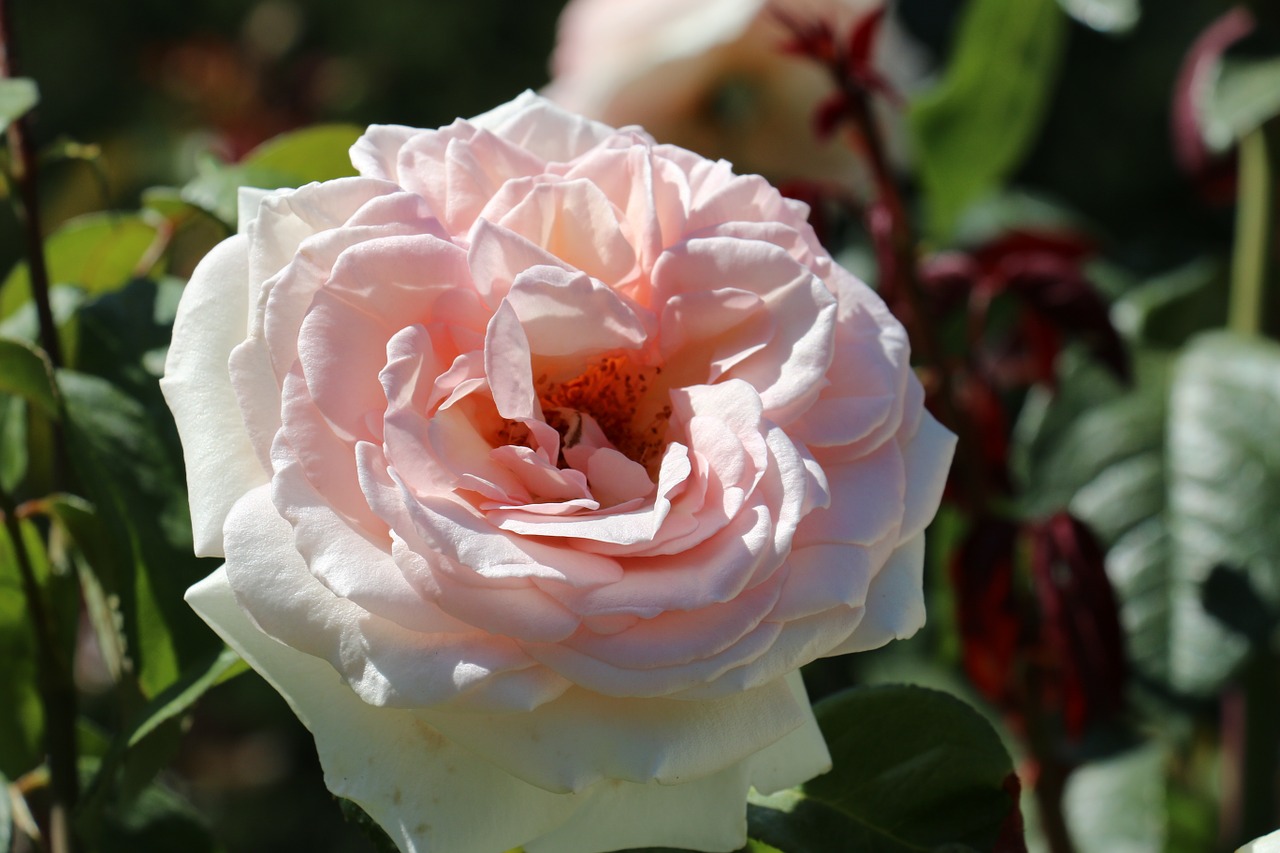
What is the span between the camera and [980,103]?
3.06ft

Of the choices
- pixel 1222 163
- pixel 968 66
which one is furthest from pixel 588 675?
pixel 1222 163

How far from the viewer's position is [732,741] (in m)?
0.38

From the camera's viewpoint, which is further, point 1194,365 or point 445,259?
point 1194,365

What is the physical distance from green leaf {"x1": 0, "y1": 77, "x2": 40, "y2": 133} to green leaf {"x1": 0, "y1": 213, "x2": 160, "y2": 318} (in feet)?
0.46

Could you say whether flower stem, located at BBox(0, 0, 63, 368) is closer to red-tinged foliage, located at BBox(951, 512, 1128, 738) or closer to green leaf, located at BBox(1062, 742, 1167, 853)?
red-tinged foliage, located at BBox(951, 512, 1128, 738)

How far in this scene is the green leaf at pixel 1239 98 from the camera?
0.79 metres

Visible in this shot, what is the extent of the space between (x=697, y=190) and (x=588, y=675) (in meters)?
0.18

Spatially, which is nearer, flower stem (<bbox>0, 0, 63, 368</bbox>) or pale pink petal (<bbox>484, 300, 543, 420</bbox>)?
pale pink petal (<bbox>484, 300, 543, 420</bbox>)

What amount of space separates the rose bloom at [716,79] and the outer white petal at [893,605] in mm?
631

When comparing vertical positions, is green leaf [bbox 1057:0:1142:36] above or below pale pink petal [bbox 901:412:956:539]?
above

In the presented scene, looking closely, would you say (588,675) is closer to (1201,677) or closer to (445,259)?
(445,259)

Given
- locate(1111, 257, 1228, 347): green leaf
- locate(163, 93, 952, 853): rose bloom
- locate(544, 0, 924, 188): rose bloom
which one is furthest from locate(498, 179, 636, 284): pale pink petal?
locate(1111, 257, 1228, 347): green leaf

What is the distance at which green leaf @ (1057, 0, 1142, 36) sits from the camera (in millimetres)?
770

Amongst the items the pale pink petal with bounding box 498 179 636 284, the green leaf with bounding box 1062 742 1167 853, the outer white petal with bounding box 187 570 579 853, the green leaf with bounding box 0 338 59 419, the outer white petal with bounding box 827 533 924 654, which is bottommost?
the green leaf with bounding box 1062 742 1167 853
